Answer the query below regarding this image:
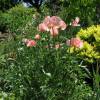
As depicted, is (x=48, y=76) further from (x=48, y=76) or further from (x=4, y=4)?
(x=4, y=4)

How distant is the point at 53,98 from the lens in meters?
5.45

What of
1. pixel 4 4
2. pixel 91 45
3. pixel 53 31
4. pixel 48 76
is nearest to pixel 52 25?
pixel 53 31

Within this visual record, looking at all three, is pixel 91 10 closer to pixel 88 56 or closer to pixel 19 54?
pixel 88 56

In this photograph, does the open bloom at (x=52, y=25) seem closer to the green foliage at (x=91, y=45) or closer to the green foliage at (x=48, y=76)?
the green foliage at (x=48, y=76)

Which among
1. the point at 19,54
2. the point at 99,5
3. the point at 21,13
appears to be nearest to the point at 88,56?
the point at 19,54

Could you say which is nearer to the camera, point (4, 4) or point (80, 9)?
point (80, 9)

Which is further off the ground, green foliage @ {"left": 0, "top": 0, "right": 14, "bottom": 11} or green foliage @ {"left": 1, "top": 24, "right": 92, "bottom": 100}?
green foliage @ {"left": 0, "top": 0, "right": 14, "bottom": 11}

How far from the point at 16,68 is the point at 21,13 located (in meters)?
17.3

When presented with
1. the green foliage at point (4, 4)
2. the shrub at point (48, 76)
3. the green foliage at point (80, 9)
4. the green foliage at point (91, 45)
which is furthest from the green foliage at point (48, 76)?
the green foliage at point (4, 4)

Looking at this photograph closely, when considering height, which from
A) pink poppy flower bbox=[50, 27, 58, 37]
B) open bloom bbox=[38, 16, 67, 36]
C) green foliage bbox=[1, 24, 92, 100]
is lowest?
green foliage bbox=[1, 24, 92, 100]

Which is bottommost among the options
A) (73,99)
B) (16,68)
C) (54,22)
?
(73,99)

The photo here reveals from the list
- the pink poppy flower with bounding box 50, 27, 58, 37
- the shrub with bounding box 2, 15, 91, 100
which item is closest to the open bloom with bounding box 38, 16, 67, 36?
the pink poppy flower with bounding box 50, 27, 58, 37

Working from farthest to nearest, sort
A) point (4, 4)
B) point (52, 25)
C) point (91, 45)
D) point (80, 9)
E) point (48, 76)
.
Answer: point (4, 4)
point (80, 9)
point (91, 45)
point (48, 76)
point (52, 25)

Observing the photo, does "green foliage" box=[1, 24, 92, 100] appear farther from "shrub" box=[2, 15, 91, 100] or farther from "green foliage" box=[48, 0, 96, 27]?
"green foliage" box=[48, 0, 96, 27]
